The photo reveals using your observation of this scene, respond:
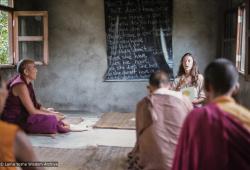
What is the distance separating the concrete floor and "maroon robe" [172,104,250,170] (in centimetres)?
253

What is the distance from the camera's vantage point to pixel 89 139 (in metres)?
4.32

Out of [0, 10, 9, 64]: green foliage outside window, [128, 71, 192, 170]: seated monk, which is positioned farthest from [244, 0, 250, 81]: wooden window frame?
[0, 10, 9, 64]: green foliage outside window

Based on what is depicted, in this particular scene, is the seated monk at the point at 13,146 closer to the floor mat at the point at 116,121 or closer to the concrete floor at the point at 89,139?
the concrete floor at the point at 89,139

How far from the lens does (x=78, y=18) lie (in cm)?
639

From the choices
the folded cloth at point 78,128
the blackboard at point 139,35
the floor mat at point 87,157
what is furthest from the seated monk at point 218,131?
the blackboard at point 139,35

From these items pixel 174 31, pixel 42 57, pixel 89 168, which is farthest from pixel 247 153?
pixel 42 57

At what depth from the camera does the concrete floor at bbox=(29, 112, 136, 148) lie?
13.4 feet

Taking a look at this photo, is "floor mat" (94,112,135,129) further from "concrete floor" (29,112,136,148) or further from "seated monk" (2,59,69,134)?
"seated monk" (2,59,69,134)

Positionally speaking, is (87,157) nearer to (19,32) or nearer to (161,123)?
(161,123)

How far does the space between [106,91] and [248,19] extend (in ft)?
9.58

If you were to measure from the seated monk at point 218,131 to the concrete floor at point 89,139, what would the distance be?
8.23ft

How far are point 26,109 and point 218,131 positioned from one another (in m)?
3.33

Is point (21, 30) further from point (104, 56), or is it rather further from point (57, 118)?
point (57, 118)

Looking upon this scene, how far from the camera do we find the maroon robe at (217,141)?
1521mm
